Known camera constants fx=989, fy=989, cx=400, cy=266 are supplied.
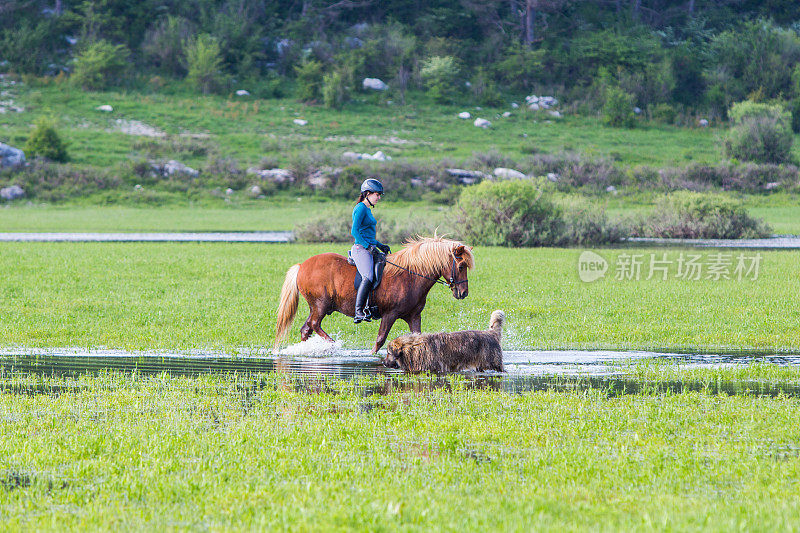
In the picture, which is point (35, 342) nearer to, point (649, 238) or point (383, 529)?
point (383, 529)

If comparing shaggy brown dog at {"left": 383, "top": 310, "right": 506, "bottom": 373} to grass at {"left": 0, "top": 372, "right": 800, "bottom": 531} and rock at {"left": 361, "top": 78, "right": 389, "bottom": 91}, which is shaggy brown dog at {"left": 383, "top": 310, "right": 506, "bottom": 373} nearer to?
grass at {"left": 0, "top": 372, "right": 800, "bottom": 531}

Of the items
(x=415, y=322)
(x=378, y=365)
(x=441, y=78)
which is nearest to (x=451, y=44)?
(x=441, y=78)

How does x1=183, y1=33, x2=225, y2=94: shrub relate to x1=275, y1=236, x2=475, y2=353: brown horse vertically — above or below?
above

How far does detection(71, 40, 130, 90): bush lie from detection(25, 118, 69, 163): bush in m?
19.8

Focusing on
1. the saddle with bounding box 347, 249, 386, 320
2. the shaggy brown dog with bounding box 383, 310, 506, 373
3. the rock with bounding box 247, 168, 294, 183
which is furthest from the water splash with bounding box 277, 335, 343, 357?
the rock with bounding box 247, 168, 294, 183

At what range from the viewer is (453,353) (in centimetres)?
1269

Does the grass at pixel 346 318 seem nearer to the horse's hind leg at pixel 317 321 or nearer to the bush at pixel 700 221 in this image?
the horse's hind leg at pixel 317 321

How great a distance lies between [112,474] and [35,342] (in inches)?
351

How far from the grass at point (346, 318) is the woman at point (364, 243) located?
1944mm

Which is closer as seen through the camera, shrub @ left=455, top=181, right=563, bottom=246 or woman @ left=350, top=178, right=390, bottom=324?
woman @ left=350, top=178, right=390, bottom=324

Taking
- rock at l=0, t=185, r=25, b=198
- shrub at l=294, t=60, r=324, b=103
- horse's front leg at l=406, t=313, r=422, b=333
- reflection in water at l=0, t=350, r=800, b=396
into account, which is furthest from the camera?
shrub at l=294, t=60, r=324, b=103

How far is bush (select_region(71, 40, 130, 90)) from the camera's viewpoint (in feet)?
269

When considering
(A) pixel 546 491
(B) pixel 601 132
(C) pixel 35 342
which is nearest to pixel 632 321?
(C) pixel 35 342

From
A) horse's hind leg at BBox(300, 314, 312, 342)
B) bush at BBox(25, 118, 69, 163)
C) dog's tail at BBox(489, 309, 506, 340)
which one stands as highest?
bush at BBox(25, 118, 69, 163)
